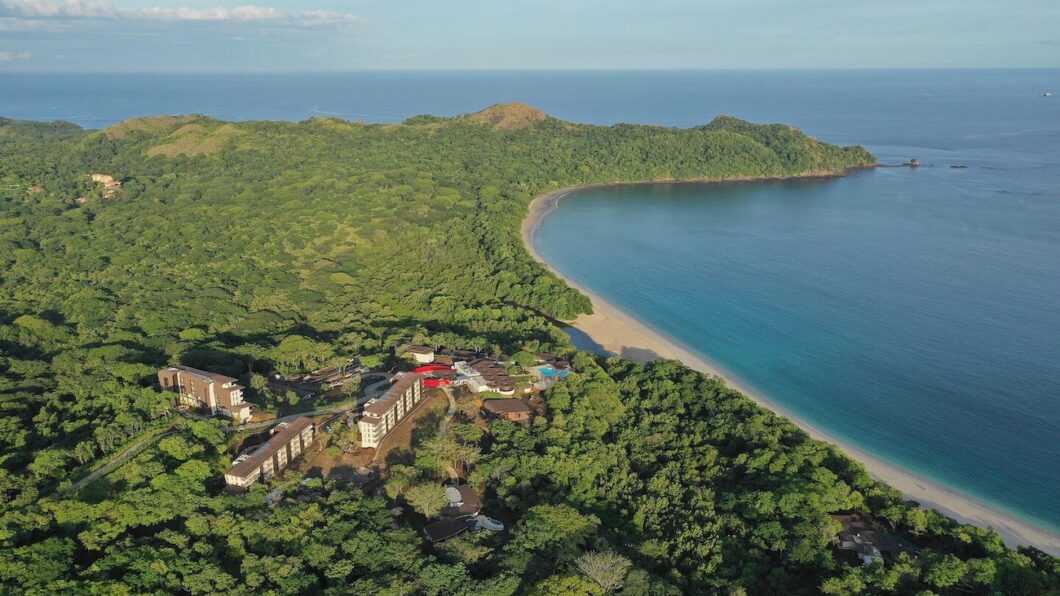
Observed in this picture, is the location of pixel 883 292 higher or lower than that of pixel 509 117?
lower

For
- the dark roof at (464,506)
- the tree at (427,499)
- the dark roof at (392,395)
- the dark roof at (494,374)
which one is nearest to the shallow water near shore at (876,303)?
the dark roof at (494,374)

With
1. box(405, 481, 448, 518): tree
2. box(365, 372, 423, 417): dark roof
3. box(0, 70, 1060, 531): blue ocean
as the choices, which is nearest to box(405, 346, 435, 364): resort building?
box(365, 372, 423, 417): dark roof

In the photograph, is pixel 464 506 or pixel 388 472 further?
pixel 388 472

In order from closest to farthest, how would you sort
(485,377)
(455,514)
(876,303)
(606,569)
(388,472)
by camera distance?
(606,569)
(455,514)
(388,472)
(485,377)
(876,303)

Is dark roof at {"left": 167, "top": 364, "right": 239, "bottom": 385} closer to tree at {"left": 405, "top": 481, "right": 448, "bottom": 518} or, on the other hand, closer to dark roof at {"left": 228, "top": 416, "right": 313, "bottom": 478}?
dark roof at {"left": 228, "top": 416, "right": 313, "bottom": 478}

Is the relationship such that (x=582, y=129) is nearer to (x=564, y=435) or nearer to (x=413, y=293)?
(x=413, y=293)

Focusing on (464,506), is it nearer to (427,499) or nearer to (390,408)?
(427,499)

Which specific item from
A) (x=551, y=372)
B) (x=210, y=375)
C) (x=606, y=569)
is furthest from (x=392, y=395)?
(x=606, y=569)
